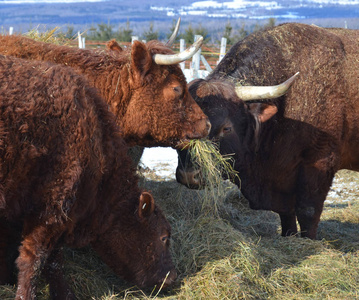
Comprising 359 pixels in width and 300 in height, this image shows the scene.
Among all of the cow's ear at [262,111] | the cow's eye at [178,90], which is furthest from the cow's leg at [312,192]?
the cow's eye at [178,90]

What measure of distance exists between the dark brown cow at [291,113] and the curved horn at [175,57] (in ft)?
2.61

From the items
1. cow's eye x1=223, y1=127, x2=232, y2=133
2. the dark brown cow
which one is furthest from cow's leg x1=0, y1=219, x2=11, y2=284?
cow's eye x1=223, y1=127, x2=232, y2=133

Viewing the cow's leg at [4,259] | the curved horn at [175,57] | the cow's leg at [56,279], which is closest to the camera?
the cow's leg at [56,279]

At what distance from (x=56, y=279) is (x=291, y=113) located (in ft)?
10.5

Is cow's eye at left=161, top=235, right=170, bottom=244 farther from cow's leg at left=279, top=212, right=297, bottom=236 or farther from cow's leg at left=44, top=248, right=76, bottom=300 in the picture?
cow's leg at left=279, top=212, right=297, bottom=236

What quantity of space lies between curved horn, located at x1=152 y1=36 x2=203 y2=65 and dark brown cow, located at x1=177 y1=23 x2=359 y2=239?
797mm

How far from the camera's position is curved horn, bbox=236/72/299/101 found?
16.4 feet

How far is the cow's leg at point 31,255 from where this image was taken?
3.46m

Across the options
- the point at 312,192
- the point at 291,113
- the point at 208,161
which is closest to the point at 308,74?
the point at 291,113

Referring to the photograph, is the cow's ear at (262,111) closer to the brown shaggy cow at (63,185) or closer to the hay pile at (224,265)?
the hay pile at (224,265)

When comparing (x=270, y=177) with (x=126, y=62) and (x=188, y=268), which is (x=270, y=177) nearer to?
(x=188, y=268)

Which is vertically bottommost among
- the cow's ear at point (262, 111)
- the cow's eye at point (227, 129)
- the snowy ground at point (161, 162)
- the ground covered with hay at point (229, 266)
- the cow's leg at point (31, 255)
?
the snowy ground at point (161, 162)

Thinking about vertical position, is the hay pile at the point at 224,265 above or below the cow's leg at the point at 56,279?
below

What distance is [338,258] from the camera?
4.91 meters
